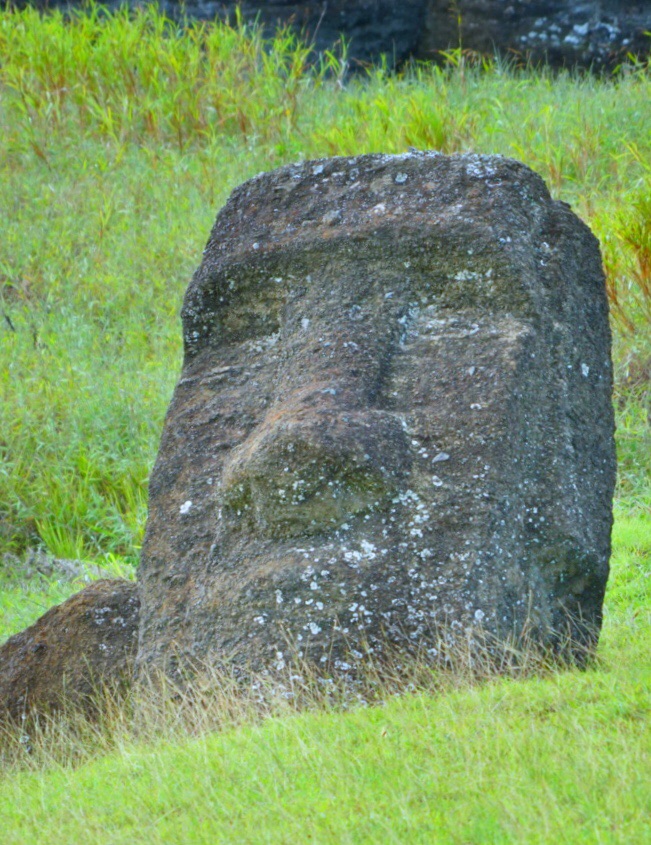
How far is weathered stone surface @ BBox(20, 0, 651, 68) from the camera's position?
10523 millimetres

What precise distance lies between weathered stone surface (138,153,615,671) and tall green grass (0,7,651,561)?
93.1 inches

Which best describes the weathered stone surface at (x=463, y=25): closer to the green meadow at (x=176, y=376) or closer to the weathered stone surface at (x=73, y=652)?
the green meadow at (x=176, y=376)

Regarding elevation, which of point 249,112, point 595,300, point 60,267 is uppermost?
point 595,300

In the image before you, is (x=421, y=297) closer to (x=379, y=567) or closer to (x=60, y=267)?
(x=379, y=567)

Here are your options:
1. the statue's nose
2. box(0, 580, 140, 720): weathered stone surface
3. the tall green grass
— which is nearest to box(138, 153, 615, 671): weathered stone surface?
the statue's nose

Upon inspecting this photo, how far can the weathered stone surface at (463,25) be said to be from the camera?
1052cm

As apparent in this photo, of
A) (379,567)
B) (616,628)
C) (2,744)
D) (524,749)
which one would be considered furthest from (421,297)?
(2,744)

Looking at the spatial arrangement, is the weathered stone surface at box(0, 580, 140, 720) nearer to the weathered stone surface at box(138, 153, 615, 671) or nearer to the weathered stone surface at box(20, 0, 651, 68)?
the weathered stone surface at box(138, 153, 615, 671)

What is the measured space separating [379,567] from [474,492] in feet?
1.10

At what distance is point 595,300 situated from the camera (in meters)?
3.79

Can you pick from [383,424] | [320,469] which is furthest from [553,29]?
[320,469]

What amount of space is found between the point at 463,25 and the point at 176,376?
18.2 ft

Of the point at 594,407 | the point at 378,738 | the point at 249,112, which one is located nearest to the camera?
the point at 378,738

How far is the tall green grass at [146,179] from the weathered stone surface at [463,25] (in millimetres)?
254
